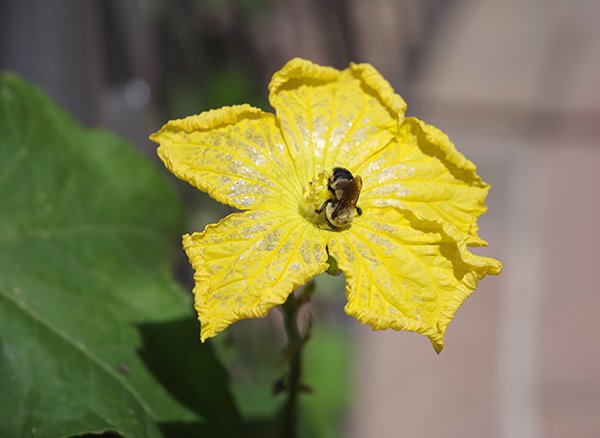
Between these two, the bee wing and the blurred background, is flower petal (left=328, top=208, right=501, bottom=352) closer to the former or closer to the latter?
the bee wing

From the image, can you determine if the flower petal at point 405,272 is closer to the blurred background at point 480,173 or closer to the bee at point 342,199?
the bee at point 342,199

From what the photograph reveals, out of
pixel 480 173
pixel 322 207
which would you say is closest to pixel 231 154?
pixel 322 207

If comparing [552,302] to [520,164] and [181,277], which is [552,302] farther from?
[181,277]

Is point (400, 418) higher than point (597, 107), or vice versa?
point (597, 107)

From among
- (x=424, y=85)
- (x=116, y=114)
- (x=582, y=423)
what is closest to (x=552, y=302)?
(x=582, y=423)

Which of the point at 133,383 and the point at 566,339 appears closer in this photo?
the point at 133,383

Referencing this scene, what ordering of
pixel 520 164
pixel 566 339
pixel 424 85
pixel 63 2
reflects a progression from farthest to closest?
pixel 424 85 → pixel 520 164 → pixel 566 339 → pixel 63 2

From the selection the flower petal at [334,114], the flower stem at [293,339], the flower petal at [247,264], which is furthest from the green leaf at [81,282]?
the flower petal at [334,114]

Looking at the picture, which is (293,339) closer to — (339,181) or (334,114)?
(339,181)
